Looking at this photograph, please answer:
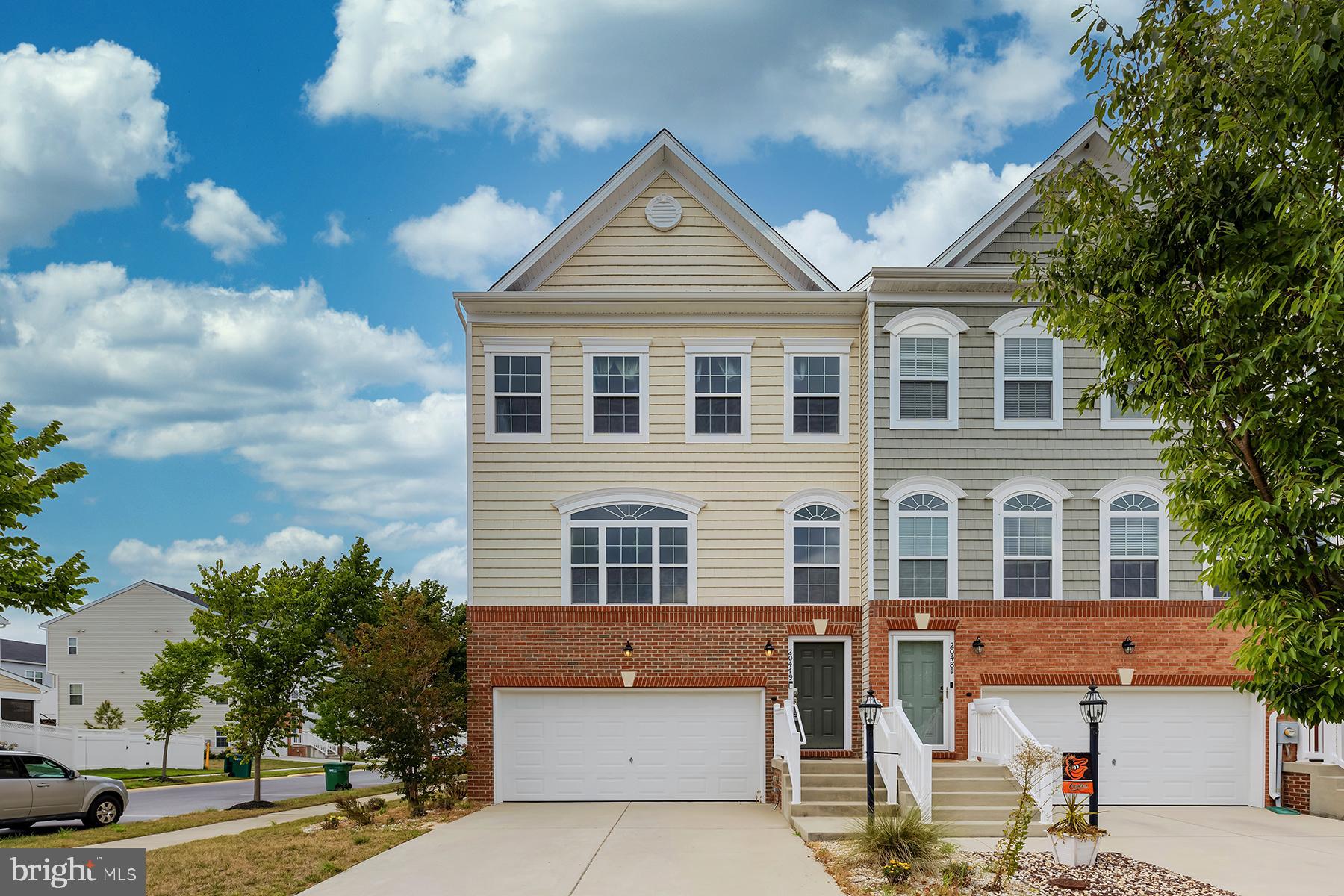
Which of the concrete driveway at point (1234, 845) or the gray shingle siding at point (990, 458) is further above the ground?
the gray shingle siding at point (990, 458)

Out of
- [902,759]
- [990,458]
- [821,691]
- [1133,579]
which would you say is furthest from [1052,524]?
[902,759]

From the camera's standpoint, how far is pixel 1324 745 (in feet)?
52.5

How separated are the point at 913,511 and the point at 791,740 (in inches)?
174

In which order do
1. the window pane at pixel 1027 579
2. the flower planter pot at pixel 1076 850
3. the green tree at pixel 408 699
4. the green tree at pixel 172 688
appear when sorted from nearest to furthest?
the flower planter pot at pixel 1076 850 < the green tree at pixel 408 699 < the window pane at pixel 1027 579 < the green tree at pixel 172 688

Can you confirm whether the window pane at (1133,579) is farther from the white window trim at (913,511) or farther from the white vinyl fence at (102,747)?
the white vinyl fence at (102,747)

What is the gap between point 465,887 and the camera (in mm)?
9914

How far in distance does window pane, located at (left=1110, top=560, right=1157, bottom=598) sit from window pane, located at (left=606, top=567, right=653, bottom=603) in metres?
7.89

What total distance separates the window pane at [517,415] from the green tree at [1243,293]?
10.5 meters

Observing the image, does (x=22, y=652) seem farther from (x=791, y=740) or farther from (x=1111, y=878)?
(x=1111, y=878)

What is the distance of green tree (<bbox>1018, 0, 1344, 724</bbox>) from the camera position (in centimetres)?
662

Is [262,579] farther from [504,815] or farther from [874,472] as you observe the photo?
[874,472]

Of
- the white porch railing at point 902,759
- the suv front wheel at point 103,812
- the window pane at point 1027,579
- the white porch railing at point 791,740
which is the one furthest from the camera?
the window pane at point 1027,579

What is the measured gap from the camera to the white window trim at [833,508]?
666 inches

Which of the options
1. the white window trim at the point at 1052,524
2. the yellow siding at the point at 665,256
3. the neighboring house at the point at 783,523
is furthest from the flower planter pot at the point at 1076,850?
the yellow siding at the point at 665,256
